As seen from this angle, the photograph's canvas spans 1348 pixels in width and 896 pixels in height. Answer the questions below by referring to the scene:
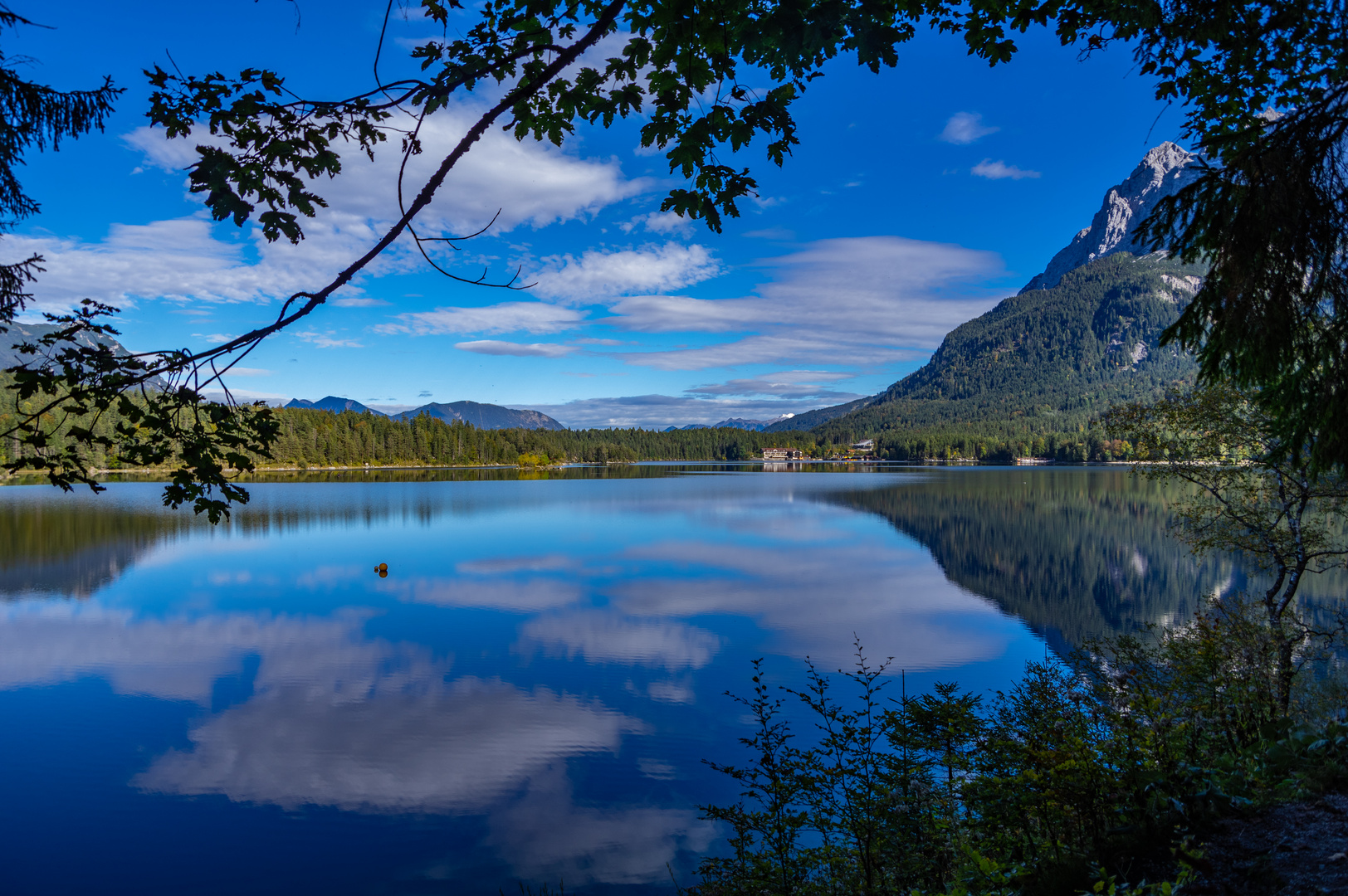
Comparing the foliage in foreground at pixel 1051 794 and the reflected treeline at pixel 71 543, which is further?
the reflected treeline at pixel 71 543

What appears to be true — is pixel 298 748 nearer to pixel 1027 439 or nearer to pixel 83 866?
pixel 83 866

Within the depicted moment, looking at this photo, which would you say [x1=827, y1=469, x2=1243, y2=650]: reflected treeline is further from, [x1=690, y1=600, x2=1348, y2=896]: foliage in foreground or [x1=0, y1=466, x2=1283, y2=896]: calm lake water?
[x1=690, y1=600, x2=1348, y2=896]: foliage in foreground

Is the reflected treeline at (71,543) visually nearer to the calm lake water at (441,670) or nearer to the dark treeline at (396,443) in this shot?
the calm lake water at (441,670)

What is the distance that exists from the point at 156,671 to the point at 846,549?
2981cm

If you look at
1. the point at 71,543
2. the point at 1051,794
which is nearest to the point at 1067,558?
the point at 1051,794

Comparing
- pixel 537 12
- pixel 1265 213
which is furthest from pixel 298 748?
pixel 1265 213

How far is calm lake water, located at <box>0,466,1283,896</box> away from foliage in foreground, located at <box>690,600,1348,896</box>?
2677mm

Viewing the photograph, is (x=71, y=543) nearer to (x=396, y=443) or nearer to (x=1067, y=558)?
(x=1067, y=558)

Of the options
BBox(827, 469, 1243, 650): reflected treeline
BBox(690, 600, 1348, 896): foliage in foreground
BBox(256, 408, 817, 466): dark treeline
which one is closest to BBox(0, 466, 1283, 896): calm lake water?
BBox(827, 469, 1243, 650): reflected treeline

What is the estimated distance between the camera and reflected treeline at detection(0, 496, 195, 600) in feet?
84.2

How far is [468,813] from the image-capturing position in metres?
10.2

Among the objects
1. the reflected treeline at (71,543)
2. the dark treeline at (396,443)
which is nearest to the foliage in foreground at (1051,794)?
the reflected treeline at (71,543)

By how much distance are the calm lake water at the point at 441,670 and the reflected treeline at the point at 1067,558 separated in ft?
0.90

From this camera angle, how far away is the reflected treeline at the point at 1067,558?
23.7 metres
